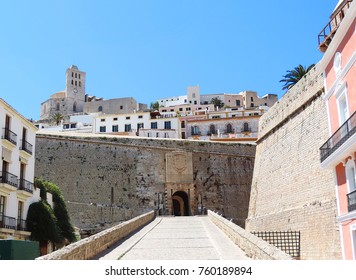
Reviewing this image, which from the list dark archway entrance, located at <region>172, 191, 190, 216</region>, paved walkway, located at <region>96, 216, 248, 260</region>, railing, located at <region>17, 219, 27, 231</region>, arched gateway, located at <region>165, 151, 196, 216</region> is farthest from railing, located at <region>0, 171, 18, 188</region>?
dark archway entrance, located at <region>172, 191, 190, 216</region>

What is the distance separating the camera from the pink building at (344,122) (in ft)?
42.5

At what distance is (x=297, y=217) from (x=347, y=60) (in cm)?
762

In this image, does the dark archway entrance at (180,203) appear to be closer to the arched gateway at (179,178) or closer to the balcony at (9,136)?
the arched gateway at (179,178)

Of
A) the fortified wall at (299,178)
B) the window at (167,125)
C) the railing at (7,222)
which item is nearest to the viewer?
the fortified wall at (299,178)

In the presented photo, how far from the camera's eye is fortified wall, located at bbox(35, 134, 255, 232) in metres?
31.3

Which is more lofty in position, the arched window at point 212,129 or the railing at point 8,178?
the arched window at point 212,129

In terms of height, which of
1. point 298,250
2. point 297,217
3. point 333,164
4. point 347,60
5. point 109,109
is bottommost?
point 298,250

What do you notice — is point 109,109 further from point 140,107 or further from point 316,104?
point 316,104

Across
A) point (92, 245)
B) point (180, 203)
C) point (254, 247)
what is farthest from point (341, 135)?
point (180, 203)

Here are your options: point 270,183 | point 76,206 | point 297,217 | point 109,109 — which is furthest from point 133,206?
point 109,109

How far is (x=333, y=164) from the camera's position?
1462 centimetres

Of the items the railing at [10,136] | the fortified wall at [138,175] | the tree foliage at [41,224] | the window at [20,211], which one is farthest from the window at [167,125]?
the railing at [10,136]

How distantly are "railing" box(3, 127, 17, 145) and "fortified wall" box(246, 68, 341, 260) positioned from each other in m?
12.3

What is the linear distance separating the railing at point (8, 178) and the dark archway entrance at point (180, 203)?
16.1 m
